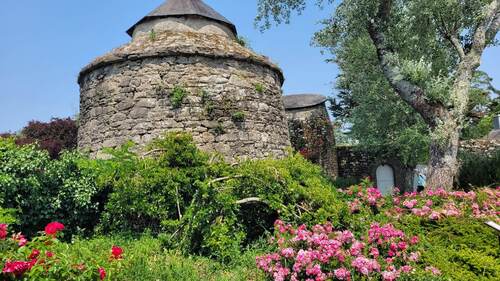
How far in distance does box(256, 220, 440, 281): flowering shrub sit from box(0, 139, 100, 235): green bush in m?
A: 3.50

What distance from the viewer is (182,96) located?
9430 mm

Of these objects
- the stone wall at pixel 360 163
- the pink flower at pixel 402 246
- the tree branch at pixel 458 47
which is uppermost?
the tree branch at pixel 458 47

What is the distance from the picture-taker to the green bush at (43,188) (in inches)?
242

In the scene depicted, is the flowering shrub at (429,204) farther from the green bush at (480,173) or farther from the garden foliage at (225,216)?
the green bush at (480,173)

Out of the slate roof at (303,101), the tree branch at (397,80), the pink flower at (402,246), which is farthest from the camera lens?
the slate roof at (303,101)

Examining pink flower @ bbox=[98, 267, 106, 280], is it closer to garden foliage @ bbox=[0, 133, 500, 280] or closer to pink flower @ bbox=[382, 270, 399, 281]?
garden foliage @ bbox=[0, 133, 500, 280]

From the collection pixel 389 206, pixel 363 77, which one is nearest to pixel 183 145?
pixel 389 206

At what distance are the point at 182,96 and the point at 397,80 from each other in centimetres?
501

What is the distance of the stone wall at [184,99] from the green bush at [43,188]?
265 centimetres

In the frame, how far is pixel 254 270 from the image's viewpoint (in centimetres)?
510

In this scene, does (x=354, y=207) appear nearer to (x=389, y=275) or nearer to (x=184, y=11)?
(x=389, y=275)

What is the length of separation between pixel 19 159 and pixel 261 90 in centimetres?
578

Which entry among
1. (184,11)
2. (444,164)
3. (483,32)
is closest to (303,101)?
(184,11)

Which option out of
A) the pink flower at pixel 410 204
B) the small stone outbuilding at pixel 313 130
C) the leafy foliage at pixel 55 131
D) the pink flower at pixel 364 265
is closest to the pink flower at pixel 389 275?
the pink flower at pixel 364 265
